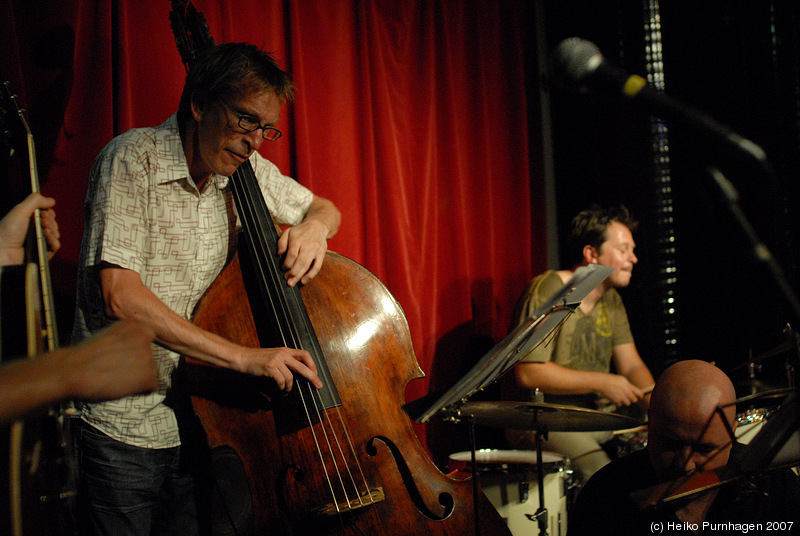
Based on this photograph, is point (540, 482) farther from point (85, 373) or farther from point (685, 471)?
point (85, 373)

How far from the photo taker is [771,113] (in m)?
2.82

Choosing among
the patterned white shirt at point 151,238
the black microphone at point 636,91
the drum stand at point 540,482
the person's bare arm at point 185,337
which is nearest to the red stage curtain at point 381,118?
the patterned white shirt at point 151,238

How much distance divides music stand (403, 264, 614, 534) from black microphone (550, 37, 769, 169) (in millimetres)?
561

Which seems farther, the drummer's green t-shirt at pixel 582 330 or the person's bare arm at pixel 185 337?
the drummer's green t-shirt at pixel 582 330

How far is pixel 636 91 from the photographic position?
842mm

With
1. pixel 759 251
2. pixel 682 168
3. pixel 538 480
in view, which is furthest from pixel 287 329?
pixel 682 168

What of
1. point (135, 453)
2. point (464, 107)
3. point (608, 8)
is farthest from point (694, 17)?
point (135, 453)

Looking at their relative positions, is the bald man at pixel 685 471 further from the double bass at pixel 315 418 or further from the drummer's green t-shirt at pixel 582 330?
the drummer's green t-shirt at pixel 582 330

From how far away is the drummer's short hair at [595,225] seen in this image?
9.35 feet

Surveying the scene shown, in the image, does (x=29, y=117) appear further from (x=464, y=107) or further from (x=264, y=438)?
(x=464, y=107)

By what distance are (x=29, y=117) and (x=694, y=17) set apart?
3058 millimetres

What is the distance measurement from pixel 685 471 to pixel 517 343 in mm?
427

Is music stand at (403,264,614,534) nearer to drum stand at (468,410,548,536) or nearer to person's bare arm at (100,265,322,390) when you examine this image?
drum stand at (468,410,548,536)

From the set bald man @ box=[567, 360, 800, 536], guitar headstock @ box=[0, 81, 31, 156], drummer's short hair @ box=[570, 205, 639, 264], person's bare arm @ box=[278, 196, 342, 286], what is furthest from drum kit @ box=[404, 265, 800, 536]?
guitar headstock @ box=[0, 81, 31, 156]
